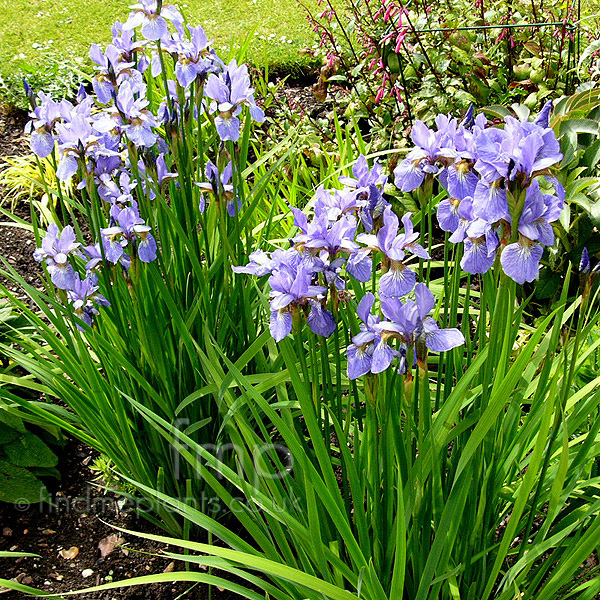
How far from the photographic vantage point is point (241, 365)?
171 cm

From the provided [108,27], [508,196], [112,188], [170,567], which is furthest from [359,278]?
[108,27]

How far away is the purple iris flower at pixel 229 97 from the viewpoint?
5.77ft

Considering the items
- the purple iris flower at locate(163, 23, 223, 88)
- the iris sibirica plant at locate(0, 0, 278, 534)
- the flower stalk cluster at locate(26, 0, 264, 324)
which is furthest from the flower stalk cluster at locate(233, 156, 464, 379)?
the purple iris flower at locate(163, 23, 223, 88)

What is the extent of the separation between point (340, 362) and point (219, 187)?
0.59m

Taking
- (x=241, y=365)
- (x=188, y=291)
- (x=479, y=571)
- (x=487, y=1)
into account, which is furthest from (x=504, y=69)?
(x=479, y=571)

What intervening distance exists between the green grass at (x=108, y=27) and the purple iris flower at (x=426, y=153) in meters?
4.36

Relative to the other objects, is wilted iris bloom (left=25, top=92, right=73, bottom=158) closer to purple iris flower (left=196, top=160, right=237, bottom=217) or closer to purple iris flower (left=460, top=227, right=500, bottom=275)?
purple iris flower (left=196, top=160, right=237, bottom=217)

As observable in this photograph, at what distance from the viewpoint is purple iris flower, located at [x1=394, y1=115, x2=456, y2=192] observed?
1.29 meters

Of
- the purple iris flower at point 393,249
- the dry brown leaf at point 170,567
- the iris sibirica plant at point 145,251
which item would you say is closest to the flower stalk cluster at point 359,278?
the purple iris flower at point 393,249

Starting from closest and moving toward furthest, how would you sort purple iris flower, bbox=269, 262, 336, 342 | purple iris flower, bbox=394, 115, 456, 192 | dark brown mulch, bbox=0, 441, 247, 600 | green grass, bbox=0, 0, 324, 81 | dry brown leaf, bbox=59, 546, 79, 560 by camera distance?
purple iris flower, bbox=269, 262, 336, 342, purple iris flower, bbox=394, 115, 456, 192, dark brown mulch, bbox=0, 441, 247, 600, dry brown leaf, bbox=59, 546, 79, 560, green grass, bbox=0, 0, 324, 81

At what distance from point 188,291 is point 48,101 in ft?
2.14

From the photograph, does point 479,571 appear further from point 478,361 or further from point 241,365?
point 241,365

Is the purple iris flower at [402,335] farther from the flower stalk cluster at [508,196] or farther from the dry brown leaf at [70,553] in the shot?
the dry brown leaf at [70,553]

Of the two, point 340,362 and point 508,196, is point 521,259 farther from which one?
point 340,362
